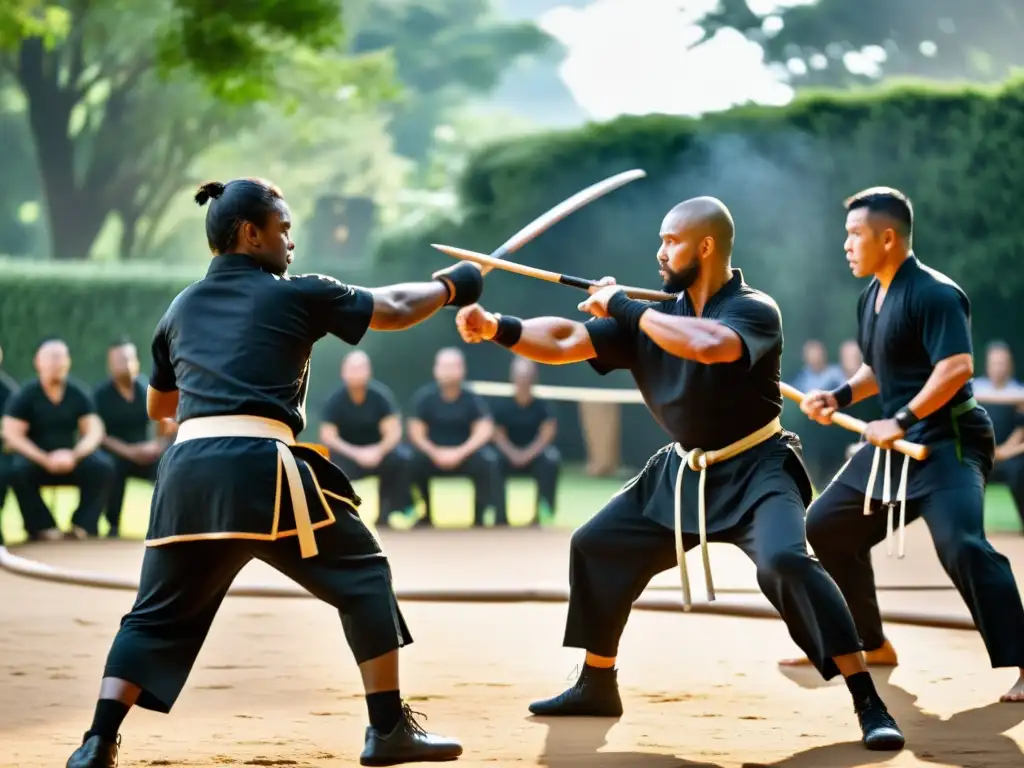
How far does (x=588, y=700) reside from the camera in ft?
16.6

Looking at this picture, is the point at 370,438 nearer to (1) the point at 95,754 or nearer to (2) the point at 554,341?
(2) the point at 554,341

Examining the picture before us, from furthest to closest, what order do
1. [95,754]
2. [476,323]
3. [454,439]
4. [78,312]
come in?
[78,312] < [454,439] < [476,323] < [95,754]

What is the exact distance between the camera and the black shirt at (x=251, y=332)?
4297mm

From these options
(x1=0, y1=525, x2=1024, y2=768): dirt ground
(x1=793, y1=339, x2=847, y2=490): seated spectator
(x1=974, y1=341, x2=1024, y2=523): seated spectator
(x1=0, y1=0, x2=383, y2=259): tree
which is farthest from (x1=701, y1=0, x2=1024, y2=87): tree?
(x1=0, y1=525, x2=1024, y2=768): dirt ground

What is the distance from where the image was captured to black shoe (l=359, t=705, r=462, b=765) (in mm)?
4301

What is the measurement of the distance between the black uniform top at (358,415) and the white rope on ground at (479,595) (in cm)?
321

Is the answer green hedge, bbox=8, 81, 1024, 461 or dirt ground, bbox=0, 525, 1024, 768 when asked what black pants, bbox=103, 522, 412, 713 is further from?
green hedge, bbox=8, 81, 1024, 461

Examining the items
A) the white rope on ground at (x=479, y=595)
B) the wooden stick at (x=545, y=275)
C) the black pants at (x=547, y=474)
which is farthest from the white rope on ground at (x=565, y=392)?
the wooden stick at (x=545, y=275)

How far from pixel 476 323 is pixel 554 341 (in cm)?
32

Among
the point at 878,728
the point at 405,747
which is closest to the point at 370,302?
the point at 405,747

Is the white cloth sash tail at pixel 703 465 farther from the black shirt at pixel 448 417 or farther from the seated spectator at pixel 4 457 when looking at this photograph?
the black shirt at pixel 448 417

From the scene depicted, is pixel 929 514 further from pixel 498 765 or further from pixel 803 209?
pixel 803 209

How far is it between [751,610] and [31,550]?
17.0 feet

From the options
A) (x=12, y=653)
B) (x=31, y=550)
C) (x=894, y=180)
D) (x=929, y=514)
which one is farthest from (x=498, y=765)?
(x=894, y=180)
